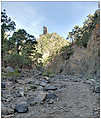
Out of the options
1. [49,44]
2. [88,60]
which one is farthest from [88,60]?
[49,44]

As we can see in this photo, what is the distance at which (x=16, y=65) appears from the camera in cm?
1659

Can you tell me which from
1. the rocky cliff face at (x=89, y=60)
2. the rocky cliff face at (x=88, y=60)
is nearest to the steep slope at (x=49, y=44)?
the rocky cliff face at (x=88, y=60)

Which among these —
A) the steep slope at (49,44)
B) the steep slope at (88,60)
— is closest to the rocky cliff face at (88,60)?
the steep slope at (88,60)

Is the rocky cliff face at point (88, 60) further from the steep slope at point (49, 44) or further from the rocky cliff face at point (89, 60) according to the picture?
the steep slope at point (49, 44)

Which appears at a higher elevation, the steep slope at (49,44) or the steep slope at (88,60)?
the steep slope at (49,44)

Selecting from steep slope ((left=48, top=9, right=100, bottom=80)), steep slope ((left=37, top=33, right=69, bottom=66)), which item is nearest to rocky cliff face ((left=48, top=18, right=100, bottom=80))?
steep slope ((left=48, top=9, right=100, bottom=80))

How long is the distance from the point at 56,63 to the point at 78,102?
21.8 meters

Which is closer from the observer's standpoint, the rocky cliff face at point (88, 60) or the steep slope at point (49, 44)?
the rocky cliff face at point (88, 60)

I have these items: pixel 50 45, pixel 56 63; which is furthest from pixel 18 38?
pixel 50 45

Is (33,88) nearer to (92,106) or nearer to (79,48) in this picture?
(92,106)

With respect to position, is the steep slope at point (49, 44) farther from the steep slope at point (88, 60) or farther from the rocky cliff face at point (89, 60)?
the rocky cliff face at point (89, 60)

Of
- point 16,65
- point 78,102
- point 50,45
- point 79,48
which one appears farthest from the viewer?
point 50,45

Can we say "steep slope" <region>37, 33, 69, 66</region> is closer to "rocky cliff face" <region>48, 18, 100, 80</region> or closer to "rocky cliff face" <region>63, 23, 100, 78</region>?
"rocky cliff face" <region>48, 18, 100, 80</region>

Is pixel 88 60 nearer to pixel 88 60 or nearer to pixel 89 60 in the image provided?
pixel 88 60
